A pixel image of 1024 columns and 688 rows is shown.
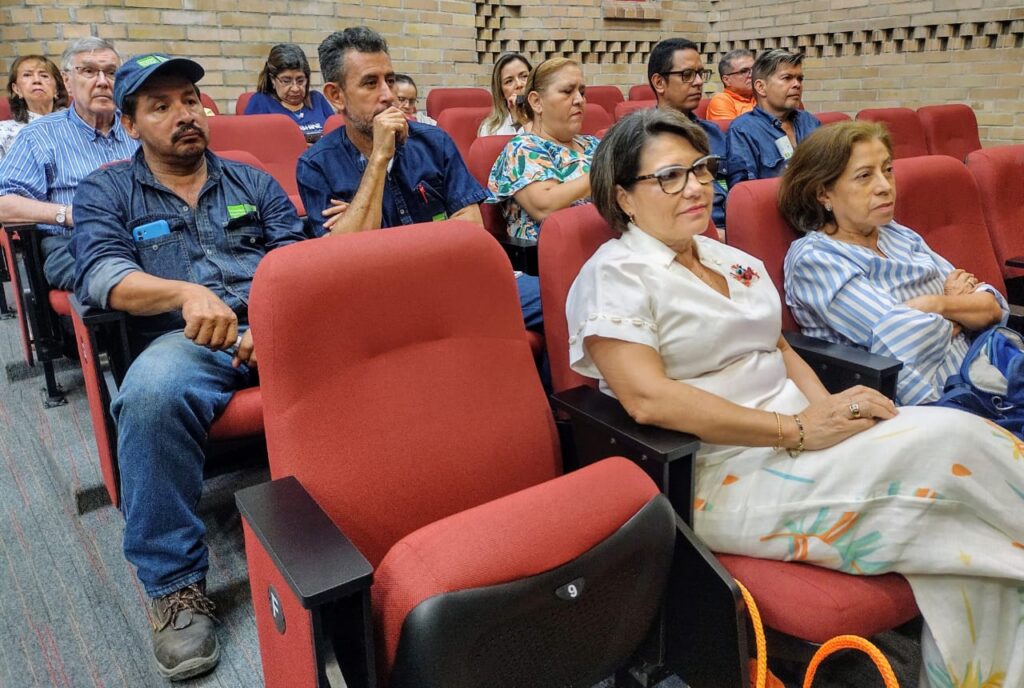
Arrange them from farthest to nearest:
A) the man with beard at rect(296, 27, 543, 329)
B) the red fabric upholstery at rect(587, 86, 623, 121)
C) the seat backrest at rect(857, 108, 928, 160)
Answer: the red fabric upholstery at rect(587, 86, 623, 121)
the seat backrest at rect(857, 108, 928, 160)
the man with beard at rect(296, 27, 543, 329)

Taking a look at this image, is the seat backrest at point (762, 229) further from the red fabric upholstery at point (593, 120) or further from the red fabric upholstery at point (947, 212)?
the red fabric upholstery at point (593, 120)

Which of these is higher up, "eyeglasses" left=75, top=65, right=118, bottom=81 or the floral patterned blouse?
"eyeglasses" left=75, top=65, right=118, bottom=81

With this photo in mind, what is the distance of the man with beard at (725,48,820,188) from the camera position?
2816 millimetres

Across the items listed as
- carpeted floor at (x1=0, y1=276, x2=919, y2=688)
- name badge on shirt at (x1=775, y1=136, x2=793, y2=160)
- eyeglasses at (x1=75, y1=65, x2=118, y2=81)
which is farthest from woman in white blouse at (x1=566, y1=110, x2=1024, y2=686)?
eyeglasses at (x1=75, y1=65, x2=118, y2=81)

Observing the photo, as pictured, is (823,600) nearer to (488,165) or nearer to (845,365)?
(845,365)

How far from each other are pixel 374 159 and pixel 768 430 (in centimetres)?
118

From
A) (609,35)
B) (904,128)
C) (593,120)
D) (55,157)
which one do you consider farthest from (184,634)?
(609,35)

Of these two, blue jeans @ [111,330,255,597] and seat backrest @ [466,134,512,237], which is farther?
seat backrest @ [466,134,512,237]

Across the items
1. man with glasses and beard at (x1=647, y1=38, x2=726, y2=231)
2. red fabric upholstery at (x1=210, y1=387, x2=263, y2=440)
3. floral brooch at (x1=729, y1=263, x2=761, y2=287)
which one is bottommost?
red fabric upholstery at (x1=210, y1=387, x2=263, y2=440)

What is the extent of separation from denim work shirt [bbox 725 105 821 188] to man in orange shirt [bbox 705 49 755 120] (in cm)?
145

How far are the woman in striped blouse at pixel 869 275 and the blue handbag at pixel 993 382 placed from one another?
40 millimetres

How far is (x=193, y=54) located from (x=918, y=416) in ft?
15.2

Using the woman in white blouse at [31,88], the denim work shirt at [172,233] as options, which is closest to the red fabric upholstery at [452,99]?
the woman in white blouse at [31,88]

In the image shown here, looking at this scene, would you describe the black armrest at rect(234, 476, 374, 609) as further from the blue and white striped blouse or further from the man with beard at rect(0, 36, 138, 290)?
the man with beard at rect(0, 36, 138, 290)
